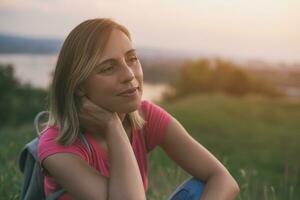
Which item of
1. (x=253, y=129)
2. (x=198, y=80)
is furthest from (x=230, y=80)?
(x=253, y=129)

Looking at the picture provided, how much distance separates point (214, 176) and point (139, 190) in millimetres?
410

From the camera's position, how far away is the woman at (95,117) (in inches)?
90.1

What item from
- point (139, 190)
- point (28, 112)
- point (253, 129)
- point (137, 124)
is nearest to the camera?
point (139, 190)

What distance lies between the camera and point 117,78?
2.32 m

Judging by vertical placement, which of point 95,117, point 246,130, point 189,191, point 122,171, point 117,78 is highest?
point 117,78

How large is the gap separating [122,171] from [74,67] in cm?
43

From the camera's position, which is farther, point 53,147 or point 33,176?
point 33,176

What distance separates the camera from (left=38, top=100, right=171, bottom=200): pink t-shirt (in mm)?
2354

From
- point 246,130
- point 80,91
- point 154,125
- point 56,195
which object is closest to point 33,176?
point 56,195

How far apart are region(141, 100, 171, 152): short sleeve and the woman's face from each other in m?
0.25

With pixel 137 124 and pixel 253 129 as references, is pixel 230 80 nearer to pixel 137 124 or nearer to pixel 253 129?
pixel 253 129

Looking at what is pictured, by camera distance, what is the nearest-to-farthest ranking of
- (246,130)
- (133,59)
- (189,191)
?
(133,59)
(189,191)
(246,130)

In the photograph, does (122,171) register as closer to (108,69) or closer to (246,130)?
(108,69)

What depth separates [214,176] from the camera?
2.57m
